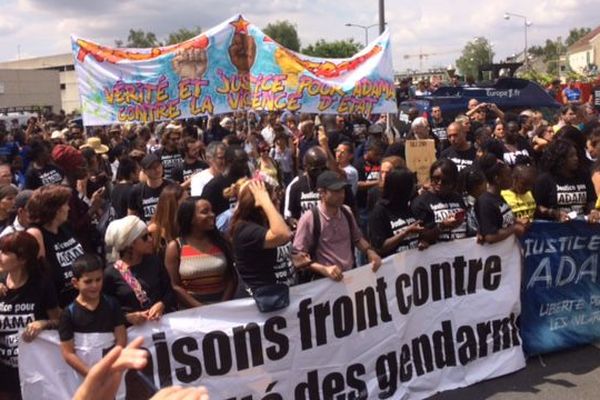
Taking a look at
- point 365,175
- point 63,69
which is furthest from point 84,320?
point 63,69

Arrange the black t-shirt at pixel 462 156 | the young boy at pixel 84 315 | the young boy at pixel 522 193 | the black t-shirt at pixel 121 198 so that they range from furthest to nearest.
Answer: the black t-shirt at pixel 462 156 → the black t-shirt at pixel 121 198 → the young boy at pixel 522 193 → the young boy at pixel 84 315

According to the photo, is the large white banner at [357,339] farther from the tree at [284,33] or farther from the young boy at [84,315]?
the tree at [284,33]

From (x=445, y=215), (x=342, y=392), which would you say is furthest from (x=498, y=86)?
(x=342, y=392)

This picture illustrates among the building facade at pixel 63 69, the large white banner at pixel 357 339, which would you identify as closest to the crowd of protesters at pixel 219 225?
the large white banner at pixel 357 339

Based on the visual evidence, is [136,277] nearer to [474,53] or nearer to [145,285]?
[145,285]

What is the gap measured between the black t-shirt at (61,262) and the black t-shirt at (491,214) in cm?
292

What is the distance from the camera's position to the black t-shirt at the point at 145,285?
368 cm

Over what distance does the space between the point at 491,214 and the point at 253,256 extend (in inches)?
77.5

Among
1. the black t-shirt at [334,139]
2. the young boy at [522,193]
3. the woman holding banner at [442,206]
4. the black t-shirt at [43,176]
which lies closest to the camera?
the woman holding banner at [442,206]

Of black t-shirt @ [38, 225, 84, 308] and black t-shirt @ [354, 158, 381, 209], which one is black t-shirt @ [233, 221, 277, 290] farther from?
black t-shirt @ [354, 158, 381, 209]

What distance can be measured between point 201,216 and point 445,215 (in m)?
1.91

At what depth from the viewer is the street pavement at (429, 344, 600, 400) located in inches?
181

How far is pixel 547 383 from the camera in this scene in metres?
4.78

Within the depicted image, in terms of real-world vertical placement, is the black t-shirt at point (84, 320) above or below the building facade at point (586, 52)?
A: below
